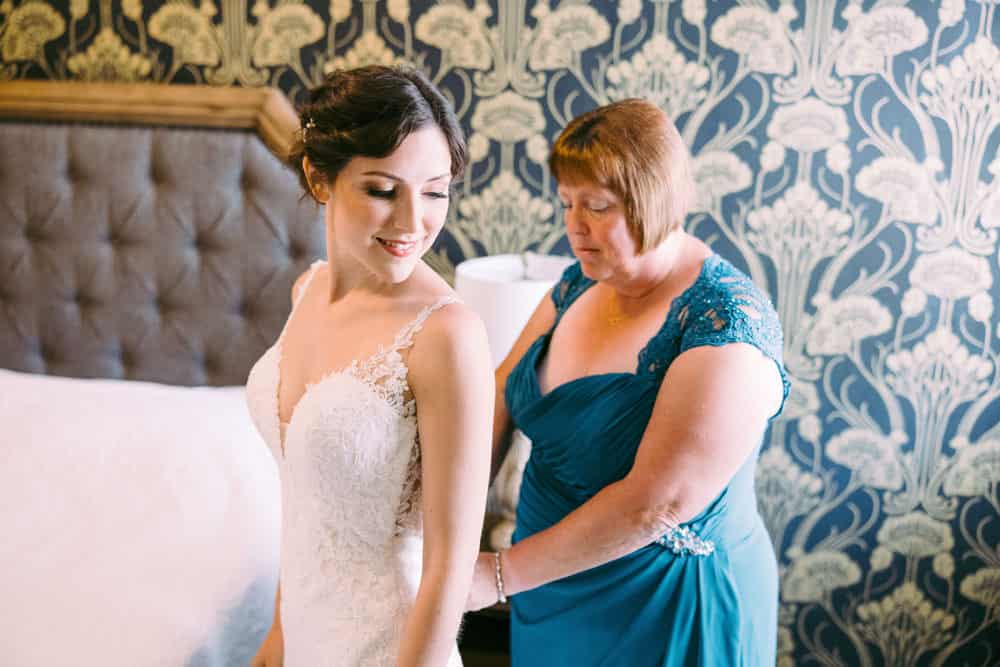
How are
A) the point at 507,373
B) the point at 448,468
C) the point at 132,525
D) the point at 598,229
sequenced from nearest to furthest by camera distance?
the point at 448,468
the point at 598,229
the point at 507,373
the point at 132,525

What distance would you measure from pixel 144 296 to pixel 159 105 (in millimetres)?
520

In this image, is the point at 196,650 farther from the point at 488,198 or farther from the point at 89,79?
the point at 89,79

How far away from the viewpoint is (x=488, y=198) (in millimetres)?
2297

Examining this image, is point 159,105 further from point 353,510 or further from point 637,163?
point 353,510

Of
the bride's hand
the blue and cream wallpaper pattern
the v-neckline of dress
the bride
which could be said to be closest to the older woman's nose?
the v-neckline of dress

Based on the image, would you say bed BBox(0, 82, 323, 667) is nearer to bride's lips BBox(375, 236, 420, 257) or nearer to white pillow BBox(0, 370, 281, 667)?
white pillow BBox(0, 370, 281, 667)

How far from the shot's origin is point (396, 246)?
107cm

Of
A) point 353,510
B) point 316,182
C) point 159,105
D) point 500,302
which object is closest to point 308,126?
point 316,182

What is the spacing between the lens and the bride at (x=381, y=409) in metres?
1.02

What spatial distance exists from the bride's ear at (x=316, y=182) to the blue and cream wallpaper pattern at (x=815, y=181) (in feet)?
3.83

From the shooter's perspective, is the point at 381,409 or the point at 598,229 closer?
the point at 381,409

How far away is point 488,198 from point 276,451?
121 cm

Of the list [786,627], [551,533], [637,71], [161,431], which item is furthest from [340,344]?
[786,627]

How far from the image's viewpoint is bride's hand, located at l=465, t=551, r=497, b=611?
141 centimetres
